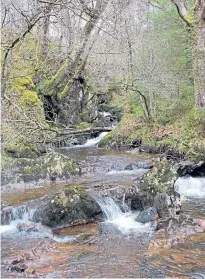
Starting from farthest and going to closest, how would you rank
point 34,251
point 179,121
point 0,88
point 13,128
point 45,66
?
A: 1. point 45,66
2. point 179,121
3. point 13,128
4. point 0,88
5. point 34,251

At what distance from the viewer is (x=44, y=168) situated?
11.4 metres

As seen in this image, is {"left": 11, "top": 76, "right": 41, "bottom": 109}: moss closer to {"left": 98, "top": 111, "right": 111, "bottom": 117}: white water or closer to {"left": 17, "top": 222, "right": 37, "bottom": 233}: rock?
{"left": 98, "top": 111, "right": 111, "bottom": 117}: white water

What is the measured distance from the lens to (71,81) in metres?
19.3

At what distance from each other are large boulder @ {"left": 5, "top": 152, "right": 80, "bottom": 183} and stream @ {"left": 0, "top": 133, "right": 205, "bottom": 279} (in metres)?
0.62

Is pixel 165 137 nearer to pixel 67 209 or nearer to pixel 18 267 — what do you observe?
pixel 67 209

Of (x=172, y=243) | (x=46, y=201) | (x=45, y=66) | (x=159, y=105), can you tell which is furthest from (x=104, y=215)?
(x=45, y=66)

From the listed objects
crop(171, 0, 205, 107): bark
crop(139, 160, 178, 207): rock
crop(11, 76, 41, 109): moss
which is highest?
crop(171, 0, 205, 107): bark

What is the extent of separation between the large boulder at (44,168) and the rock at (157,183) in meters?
3.06

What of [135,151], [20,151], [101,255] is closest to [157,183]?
[101,255]

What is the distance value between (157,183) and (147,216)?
46.4 inches

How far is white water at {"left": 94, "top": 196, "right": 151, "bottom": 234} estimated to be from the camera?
752 centimetres

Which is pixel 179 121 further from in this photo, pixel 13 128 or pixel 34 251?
pixel 34 251

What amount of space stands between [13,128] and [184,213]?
15.7 feet

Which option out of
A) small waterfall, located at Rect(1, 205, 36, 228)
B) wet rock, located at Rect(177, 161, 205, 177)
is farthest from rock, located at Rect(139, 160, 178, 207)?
small waterfall, located at Rect(1, 205, 36, 228)
